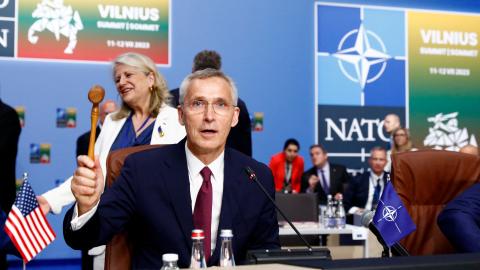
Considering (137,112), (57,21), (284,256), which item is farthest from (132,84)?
(57,21)

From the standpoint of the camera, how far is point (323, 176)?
7.59m

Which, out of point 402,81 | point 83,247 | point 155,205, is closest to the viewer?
point 83,247

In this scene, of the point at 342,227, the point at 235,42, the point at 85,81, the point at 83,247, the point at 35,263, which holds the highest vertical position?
the point at 235,42

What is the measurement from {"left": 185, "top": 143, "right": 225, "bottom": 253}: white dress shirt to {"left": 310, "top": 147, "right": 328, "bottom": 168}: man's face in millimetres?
5505

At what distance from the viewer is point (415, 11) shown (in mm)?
8719

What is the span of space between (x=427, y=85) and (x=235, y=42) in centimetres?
277

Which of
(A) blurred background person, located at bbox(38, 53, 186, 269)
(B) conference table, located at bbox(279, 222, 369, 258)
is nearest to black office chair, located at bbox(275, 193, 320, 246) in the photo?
(B) conference table, located at bbox(279, 222, 369, 258)

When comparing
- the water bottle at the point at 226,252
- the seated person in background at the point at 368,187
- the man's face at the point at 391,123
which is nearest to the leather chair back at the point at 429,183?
the water bottle at the point at 226,252

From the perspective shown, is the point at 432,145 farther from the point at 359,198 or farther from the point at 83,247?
the point at 83,247

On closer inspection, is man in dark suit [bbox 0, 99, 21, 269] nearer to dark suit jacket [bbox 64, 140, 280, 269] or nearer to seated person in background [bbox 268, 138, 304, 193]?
dark suit jacket [bbox 64, 140, 280, 269]

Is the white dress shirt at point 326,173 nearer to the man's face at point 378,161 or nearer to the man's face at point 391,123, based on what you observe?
the man's face at point 378,161

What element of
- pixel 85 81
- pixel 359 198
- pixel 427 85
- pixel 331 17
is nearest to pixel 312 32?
pixel 331 17

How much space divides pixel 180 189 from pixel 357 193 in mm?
5241

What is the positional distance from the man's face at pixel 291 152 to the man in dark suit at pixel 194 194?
5.54 metres
